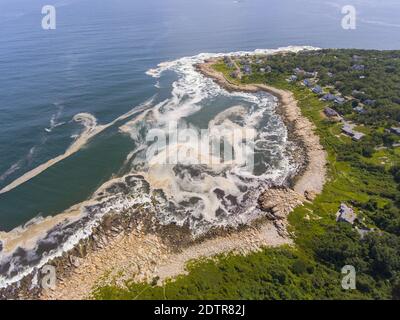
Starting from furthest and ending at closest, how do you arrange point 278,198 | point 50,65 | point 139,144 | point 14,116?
point 50,65
point 14,116
point 139,144
point 278,198

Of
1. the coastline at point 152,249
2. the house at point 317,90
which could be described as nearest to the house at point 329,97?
the house at point 317,90

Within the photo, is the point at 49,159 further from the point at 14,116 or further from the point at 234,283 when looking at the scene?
the point at 234,283

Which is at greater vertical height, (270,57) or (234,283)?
(270,57)

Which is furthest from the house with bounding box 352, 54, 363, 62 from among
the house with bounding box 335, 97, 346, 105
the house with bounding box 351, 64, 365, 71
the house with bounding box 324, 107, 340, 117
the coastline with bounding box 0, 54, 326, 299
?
the coastline with bounding box 0, 54, 326, 299

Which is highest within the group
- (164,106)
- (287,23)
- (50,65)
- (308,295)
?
(287,23)

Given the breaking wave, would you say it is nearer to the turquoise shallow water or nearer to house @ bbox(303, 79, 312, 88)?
the turquoise shallow water

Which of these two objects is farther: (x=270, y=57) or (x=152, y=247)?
(x=270, y=57)
